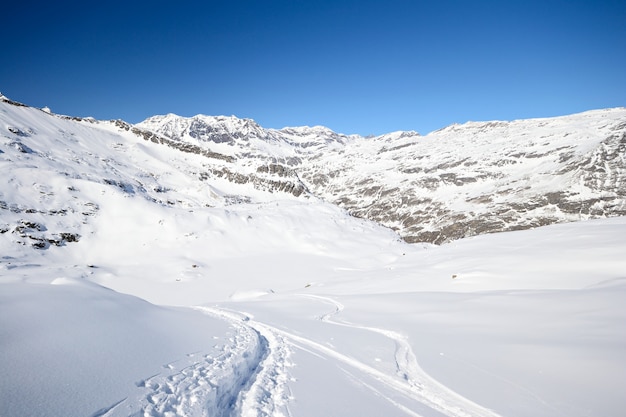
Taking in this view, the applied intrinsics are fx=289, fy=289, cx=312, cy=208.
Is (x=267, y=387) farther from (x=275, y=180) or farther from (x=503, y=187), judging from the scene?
(x=503, y=187)

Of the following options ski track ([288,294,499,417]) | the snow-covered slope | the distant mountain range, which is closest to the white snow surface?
ski track ([288,294,499,417])

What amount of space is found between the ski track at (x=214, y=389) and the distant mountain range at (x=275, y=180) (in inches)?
1981

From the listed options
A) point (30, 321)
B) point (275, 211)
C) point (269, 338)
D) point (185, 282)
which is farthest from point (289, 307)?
point (275, 211)

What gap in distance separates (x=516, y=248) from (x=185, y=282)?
115ft

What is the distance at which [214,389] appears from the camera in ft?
17.3

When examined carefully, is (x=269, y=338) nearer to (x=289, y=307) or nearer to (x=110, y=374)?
(x=110, y=374)

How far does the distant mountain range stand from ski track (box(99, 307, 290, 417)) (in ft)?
165

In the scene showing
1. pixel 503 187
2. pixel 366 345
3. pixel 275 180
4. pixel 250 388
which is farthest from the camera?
pixel 503 187

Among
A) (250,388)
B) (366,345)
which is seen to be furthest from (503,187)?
(250,388)

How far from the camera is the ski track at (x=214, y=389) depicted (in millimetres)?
4227

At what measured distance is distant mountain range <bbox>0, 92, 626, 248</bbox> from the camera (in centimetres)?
4938

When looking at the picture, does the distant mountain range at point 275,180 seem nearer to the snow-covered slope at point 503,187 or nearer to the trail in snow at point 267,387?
the snow-covered slope at point 503,187

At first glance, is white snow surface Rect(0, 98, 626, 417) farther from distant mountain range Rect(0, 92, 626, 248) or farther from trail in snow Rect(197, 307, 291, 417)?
distant mountain range Rect(0, 92, 626, 248)

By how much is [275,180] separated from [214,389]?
315 ft
